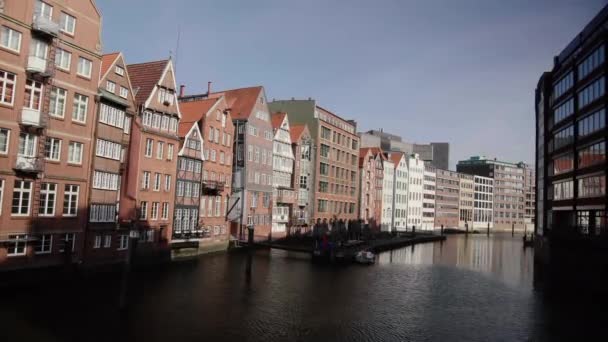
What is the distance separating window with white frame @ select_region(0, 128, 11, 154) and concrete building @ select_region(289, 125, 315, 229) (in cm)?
5601

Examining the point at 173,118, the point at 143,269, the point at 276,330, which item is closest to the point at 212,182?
the point at 173,118

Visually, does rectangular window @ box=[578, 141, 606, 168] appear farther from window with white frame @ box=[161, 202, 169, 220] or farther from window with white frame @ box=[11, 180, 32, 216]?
window with white frame @ box=[11, 180, 32, 216]

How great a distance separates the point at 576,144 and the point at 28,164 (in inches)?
2379

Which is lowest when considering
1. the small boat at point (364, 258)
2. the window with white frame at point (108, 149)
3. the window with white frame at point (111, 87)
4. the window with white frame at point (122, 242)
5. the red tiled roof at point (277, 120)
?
the small boat at point (364, 258)

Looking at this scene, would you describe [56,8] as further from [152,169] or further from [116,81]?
[152,169]

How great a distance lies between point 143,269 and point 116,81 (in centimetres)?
1920

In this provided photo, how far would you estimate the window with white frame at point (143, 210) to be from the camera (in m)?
52.2

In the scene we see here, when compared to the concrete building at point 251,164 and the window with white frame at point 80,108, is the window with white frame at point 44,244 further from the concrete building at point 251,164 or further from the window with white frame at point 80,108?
the concrete building at point 251,164

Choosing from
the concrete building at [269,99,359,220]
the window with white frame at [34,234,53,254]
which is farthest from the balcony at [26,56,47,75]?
the concrete building at [269,99,359,220]

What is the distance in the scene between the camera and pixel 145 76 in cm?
5641

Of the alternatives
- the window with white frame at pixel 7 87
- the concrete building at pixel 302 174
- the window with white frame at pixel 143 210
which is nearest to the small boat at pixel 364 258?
the concrete building at pixel 302 174

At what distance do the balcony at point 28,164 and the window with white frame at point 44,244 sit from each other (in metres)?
5.57

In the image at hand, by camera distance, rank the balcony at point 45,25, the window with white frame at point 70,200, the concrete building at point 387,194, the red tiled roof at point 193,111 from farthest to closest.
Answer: the concrete building at point 387,194
the red tiled roof at point 193,111
the window with white frame at point 70,200
the balcony at point 45,25

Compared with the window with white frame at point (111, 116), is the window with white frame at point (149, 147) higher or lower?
lower
